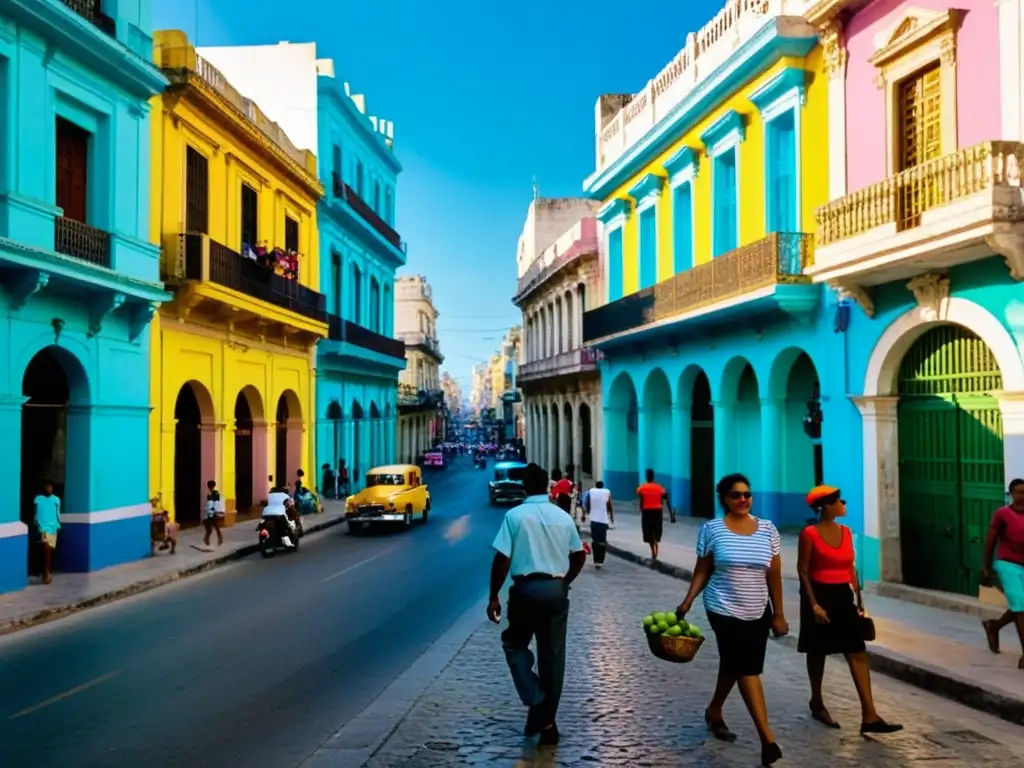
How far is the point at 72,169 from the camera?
49.4 feet

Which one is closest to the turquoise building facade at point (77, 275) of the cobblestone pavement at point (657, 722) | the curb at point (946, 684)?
the cobblestone pavement at point (657, 722)

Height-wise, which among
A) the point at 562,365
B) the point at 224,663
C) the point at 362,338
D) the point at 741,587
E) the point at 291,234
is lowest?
the point at 224,663

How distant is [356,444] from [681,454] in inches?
609

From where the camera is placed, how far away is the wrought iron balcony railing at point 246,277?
18.8 m

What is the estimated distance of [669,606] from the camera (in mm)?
11992

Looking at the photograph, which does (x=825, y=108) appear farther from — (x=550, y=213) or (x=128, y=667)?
(x=550, y=213)

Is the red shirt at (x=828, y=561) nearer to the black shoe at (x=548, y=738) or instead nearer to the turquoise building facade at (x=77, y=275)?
the black shoe at (x=548, y=738)

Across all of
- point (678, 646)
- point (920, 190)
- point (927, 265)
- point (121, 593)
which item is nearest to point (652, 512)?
point (927, 265)

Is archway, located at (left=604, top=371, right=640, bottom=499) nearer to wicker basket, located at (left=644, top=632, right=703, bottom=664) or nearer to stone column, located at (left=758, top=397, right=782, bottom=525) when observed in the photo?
stone column, located at (left=758, top=397, right=782, bottom=525)

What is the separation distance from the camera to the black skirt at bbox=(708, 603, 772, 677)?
574 cm

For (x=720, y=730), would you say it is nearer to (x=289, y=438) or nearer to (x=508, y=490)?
(x=289, y=438)

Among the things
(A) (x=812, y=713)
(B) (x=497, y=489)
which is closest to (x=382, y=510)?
(B) (x=497, y=489)

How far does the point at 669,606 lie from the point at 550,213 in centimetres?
4109

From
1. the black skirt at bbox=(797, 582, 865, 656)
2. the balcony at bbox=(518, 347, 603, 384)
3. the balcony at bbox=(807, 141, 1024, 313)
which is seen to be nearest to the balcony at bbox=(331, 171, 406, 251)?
the balcony at bbox=(518, 347, 603, 384)
